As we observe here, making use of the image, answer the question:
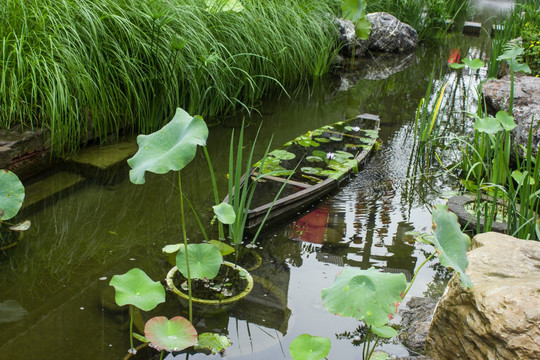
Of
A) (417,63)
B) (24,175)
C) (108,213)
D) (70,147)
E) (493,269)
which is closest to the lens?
(493,269)

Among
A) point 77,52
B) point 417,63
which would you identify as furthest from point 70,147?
point 417,63

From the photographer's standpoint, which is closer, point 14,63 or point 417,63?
point 14,63

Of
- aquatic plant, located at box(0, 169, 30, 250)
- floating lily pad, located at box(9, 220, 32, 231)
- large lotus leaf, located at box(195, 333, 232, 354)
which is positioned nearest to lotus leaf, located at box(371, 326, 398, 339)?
large lotus leaf, located at box(195, 333, 232, 354)

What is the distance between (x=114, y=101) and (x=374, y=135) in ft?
7.47

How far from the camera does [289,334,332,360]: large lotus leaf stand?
84.3 inches

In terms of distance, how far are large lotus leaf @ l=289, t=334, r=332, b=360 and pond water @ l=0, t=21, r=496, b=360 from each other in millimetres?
348

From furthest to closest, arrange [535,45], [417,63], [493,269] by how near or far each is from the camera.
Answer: [417,63]
[535,45]
[493,269]

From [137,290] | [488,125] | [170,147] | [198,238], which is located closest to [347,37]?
[488,125]

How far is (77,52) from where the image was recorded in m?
4.11

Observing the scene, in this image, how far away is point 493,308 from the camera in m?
1.96

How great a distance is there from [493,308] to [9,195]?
2.41m

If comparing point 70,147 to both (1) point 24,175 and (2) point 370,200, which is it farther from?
(2) point 370,200

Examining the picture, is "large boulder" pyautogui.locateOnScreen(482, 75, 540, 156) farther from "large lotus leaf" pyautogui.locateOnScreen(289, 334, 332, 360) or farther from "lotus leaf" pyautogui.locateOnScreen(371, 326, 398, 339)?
"large lotus leaf" pyautogui.locateOnScreen(289, 334, 332, 360)

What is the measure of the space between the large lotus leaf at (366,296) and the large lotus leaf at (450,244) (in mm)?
175
